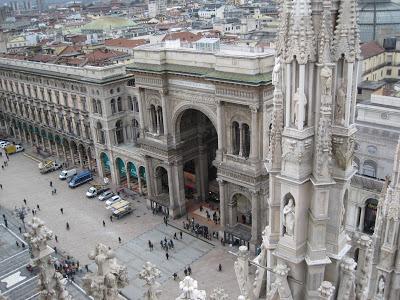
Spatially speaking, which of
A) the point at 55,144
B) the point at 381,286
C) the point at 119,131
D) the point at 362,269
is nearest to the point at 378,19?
the point at 119,131

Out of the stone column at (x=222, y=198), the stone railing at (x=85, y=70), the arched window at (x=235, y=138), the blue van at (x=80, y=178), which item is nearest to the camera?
the arched window at (x=235, y=138)

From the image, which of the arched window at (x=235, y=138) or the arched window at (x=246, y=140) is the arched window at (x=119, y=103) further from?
the arched window at (x=246, y=140)

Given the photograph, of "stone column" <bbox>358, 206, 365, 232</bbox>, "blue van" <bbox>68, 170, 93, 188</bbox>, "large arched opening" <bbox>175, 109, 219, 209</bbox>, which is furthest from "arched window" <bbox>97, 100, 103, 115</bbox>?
"stone column" <bbox>358, 206, 365, 232</bbox>

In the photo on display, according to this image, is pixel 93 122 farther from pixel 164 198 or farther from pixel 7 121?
pixel 7 121

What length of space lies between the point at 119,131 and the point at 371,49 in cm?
4932

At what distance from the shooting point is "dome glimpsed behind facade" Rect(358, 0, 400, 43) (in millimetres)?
96750

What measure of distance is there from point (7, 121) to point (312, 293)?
98.6m

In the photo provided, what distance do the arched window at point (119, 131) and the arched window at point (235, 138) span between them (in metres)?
26.1

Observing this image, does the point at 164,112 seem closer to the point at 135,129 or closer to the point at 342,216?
the point at 135,129

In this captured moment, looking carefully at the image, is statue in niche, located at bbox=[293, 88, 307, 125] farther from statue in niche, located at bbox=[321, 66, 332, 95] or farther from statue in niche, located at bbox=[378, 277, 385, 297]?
statue in niche, located at bbox=[378, 277, 385, 297]

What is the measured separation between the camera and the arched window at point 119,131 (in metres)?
69.1

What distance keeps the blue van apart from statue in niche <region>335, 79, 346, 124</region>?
6115 centimetres

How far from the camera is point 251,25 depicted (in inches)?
6594

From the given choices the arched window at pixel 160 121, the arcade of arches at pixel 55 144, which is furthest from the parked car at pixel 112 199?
the arcade of arches at pixel 55 144
